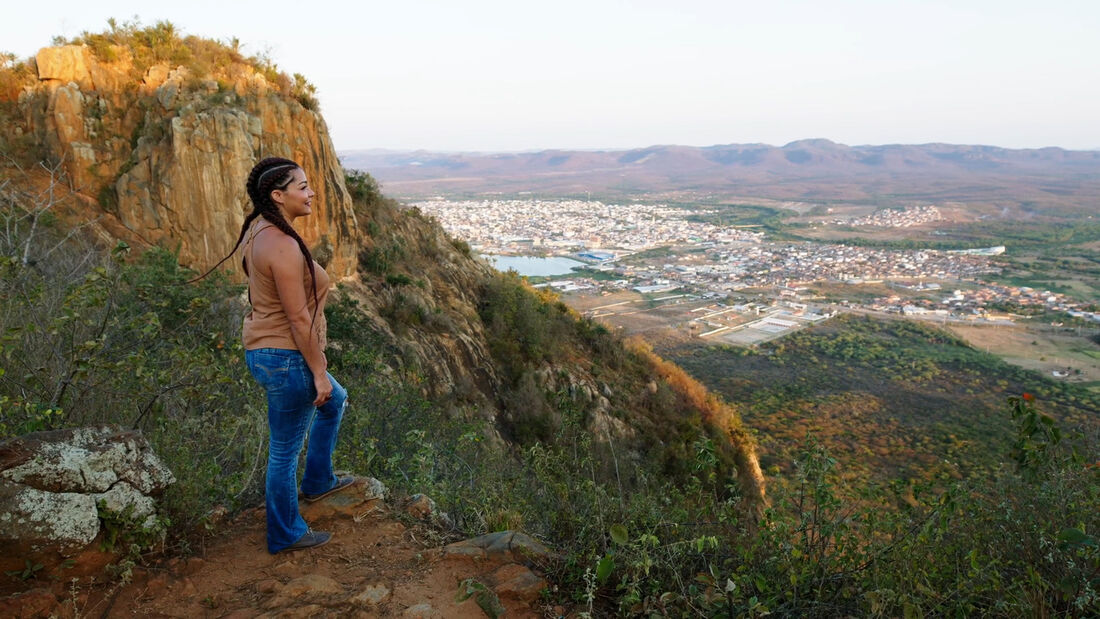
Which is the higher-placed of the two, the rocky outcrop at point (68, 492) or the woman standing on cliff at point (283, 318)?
the woman standing on cliff at point (283, 318)

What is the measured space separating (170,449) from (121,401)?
1.80 ft

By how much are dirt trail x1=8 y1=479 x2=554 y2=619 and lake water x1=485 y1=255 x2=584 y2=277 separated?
3503cm

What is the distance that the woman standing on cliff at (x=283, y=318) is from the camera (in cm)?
209

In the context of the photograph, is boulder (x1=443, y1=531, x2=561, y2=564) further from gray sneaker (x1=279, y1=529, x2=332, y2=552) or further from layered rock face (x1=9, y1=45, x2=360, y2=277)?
layered rock face (x1=9, y1=45, x2=360, y2=277)

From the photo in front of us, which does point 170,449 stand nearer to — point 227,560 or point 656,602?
point 227,560

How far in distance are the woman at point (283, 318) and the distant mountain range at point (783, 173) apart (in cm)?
7506

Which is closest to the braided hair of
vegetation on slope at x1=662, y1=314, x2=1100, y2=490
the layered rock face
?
the layered rock face

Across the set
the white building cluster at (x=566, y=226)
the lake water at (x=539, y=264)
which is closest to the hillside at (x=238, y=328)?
the lake water at (x=539, y=264)

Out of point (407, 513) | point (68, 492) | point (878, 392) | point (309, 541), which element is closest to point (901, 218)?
point (878, 392)

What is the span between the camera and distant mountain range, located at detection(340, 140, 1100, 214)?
280 feet

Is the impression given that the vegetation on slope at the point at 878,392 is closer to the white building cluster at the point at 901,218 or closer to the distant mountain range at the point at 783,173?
the white building cluster at the point at 901,218

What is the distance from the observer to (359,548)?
2.57 metres

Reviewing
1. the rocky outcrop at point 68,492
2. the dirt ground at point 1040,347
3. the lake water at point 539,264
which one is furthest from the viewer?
the lake water at point 539,264

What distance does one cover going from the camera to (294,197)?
2.20 m
